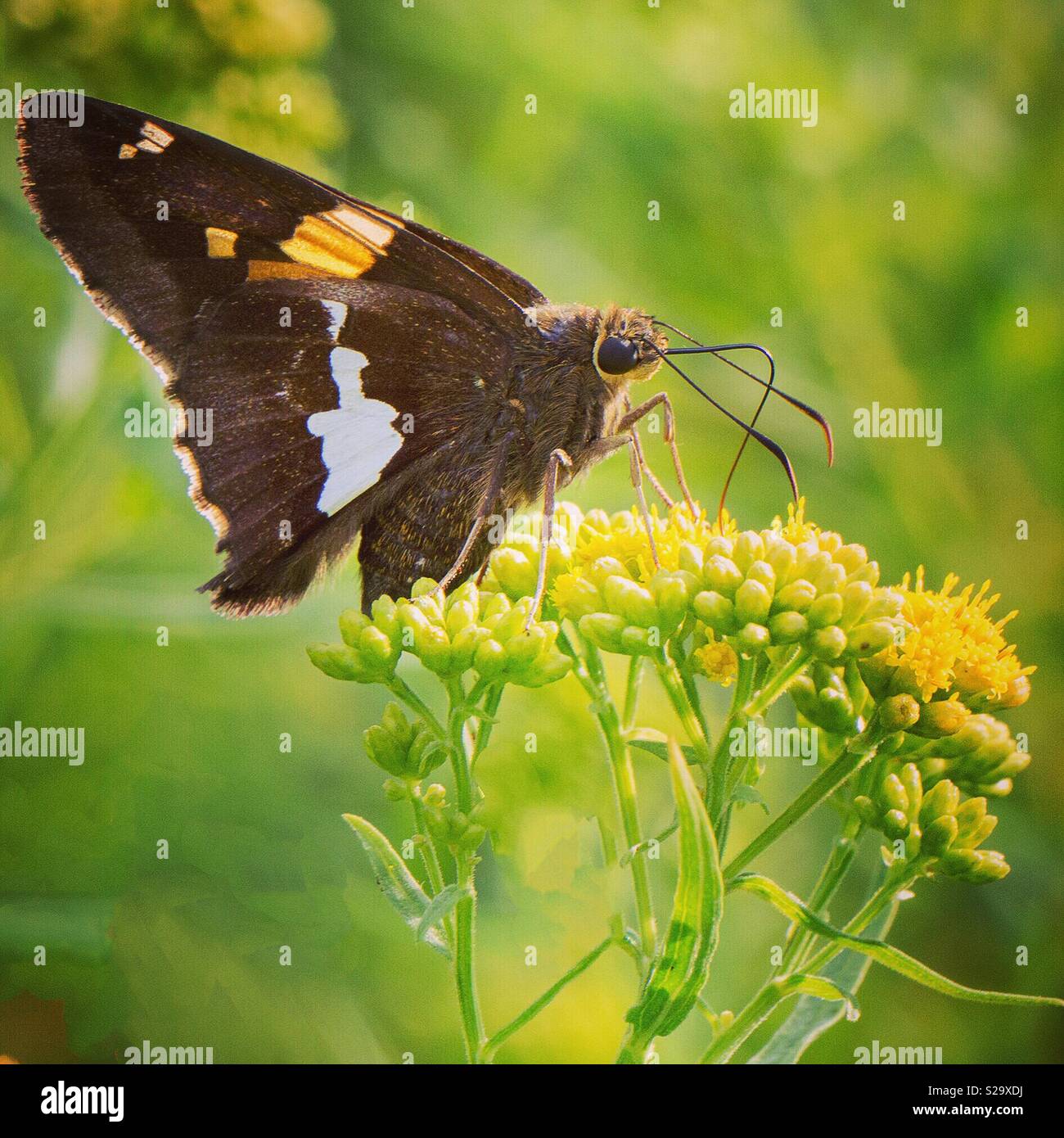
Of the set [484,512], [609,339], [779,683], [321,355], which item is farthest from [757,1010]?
[321,355]

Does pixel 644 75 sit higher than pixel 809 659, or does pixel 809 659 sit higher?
pixel 644 75

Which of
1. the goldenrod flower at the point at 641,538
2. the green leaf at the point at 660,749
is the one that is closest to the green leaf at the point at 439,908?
the green leaf at the point at 660,749

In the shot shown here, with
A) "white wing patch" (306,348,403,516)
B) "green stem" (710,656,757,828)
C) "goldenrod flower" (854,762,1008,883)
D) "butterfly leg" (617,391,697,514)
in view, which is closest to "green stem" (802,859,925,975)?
"goldenrod flower" (854,762,1008,883)

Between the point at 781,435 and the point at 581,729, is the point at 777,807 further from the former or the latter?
the point at 781,435

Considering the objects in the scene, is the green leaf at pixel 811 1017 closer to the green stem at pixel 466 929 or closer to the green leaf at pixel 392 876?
the green stem at pixel 466 929

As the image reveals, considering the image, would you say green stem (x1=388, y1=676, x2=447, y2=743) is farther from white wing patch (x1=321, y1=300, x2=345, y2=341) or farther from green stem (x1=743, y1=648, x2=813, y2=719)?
white wing patch (x1=321, y1=300, x2=345, y2=341)
